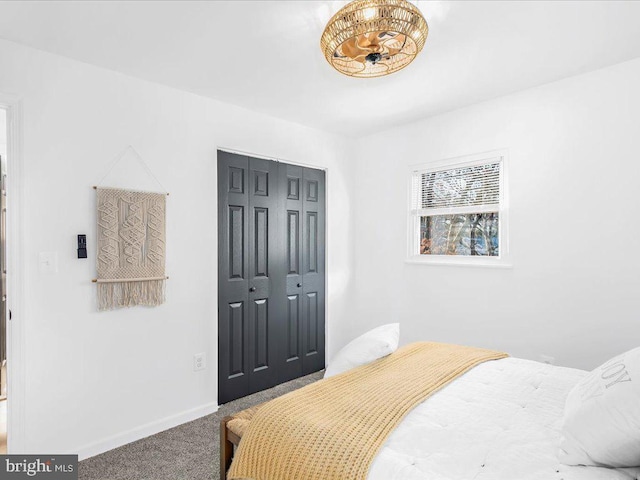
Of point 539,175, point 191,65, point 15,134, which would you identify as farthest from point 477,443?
point 15,134

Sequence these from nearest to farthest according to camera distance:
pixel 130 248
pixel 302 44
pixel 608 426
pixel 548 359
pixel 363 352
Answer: pixel 608 426, pixel 363 352, pixel 302 44, pixel 130 248, pixel 548 359

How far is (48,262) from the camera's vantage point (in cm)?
226

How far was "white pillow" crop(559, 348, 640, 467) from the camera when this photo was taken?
3.74 ft

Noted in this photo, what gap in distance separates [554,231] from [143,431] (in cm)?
323

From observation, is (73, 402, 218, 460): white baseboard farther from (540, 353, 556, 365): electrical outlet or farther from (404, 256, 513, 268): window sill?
(540, 353, 556, 365): electrical outlet

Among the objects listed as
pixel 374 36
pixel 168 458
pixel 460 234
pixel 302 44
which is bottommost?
pixel 168 458

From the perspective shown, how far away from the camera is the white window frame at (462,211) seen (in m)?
3.05

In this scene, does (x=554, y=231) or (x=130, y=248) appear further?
(x=554, y=231)

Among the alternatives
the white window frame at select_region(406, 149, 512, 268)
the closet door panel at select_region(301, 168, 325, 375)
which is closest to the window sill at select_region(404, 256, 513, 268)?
the white window frame at select_region(406, 149, 512, 268)

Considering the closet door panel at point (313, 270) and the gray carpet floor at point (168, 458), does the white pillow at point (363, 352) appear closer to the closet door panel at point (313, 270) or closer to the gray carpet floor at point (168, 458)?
the gray carpet floor at point (168, 458)

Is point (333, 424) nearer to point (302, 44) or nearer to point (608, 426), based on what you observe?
point (608, 426)

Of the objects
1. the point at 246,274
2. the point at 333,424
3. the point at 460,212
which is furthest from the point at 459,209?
the point at 333,424

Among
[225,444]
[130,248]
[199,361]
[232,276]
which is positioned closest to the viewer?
[225,444]

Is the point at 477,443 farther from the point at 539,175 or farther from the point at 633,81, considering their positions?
the point at 633,81
